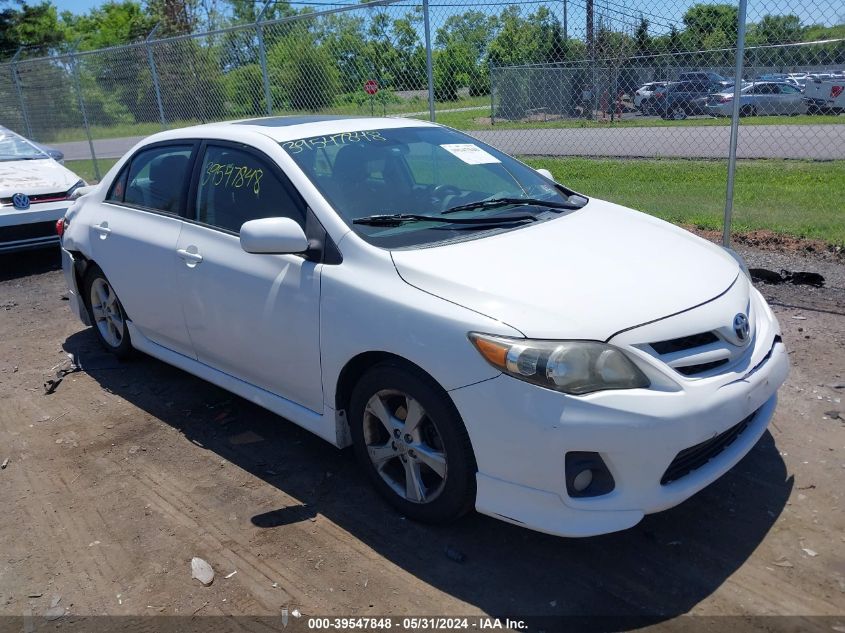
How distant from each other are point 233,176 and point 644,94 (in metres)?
7.16

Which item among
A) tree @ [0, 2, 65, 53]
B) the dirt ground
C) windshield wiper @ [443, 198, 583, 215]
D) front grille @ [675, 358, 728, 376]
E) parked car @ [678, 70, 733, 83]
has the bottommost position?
the dirt ground

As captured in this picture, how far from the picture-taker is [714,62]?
Result: 878 centimetres

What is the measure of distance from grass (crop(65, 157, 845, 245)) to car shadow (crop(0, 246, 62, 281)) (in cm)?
706

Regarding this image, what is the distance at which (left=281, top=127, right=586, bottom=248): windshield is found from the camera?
366cm

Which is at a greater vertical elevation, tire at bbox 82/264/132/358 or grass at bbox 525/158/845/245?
tire at bbox 82/264/132/358

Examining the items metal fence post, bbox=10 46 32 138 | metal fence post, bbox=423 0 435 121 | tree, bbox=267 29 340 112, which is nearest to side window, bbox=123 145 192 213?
metal fence post, bbox=423 0 435 121

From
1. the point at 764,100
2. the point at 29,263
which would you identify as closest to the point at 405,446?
the point at 764,100

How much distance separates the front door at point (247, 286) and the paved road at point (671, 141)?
21.7 ft

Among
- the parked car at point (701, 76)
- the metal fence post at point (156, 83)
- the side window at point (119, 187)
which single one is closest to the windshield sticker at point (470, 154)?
the side window at point (119, 187)

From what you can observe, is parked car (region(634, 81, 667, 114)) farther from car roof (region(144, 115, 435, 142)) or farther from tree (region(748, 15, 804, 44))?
car roof (region(144, 115, 435, 142))

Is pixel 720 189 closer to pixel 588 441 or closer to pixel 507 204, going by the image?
pixel 507 204

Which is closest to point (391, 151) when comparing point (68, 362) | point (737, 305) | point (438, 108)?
point (737, 305)

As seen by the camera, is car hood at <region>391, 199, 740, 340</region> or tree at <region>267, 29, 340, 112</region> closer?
car hood at <region>391, 199, 740, 340</region>

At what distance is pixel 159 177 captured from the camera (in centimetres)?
486
